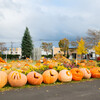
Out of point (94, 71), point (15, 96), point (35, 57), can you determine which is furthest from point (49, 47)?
point (15, 96)

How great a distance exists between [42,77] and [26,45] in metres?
26.6

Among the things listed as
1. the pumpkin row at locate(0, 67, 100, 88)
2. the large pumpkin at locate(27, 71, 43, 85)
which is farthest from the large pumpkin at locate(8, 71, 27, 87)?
the large pumpkin at locate(27, 71, 43, 85)

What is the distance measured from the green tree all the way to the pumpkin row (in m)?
24.7

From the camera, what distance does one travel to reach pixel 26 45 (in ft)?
106

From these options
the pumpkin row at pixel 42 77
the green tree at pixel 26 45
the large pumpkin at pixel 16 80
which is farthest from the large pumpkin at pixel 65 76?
the green tree at pixel 26 45

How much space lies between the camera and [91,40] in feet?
113

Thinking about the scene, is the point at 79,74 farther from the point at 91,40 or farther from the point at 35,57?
the point at 91,40

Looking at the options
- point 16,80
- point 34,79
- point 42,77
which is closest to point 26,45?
point 42,77

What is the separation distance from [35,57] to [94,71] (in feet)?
61.9

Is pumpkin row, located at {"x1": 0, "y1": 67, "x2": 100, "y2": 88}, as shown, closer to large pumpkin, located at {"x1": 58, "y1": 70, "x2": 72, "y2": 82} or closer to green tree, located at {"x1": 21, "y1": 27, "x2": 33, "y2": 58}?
large pumpkin, located at {"x1": 58, "y1": 70, "x2": 72, "y2": 82}

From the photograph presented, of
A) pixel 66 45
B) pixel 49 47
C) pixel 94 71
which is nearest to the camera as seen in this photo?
pixel 94 71

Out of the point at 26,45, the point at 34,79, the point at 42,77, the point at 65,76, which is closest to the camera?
the point at 34,79

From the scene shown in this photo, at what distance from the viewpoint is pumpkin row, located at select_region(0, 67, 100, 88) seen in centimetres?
588

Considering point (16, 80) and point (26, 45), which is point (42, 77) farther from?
point (26, 45)
